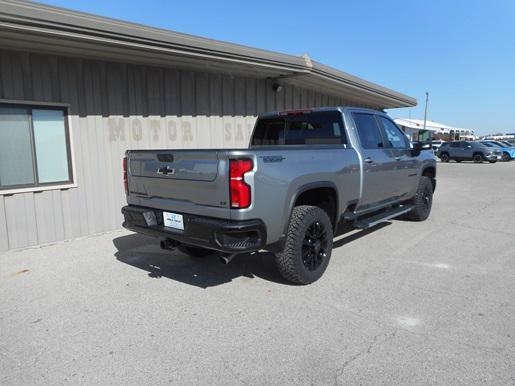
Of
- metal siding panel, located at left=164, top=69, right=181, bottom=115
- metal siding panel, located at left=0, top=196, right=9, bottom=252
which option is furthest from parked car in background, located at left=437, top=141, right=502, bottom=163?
metal siding panel, located at left=0, top=196, right=9, bottom=252

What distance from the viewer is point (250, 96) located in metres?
9.15

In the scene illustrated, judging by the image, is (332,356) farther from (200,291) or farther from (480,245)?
(480,245)

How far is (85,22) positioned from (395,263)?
16.6 feet

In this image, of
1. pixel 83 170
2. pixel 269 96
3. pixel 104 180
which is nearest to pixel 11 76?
pixel 83 170

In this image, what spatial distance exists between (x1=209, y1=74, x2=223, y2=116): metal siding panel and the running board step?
4157 millimetres

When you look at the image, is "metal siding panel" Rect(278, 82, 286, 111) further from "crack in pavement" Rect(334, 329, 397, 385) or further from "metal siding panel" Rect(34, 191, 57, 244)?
"crack in pavement" Rect(334, 329, 397, 385)

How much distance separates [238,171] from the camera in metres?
3.50

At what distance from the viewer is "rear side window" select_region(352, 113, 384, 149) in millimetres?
5355

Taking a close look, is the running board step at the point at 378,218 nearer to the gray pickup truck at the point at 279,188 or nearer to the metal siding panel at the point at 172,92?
the gray pickup truck at the point at 279,188

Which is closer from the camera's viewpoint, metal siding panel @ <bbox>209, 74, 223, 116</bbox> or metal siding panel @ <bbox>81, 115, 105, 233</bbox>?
metal siding panel @ <bbox>81, 115, 105, 233</bbox>

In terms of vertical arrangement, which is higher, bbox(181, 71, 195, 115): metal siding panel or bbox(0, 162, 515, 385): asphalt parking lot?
bbox(181, 71, 195, 115): metal siding panel

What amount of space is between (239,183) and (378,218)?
9.44 feet

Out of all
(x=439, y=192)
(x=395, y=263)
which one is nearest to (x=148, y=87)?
(x=395, y=263)

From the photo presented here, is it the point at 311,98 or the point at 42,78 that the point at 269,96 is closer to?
the point at 311,98
